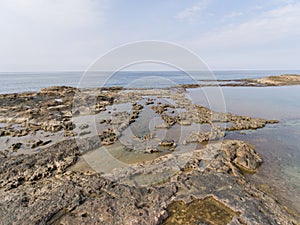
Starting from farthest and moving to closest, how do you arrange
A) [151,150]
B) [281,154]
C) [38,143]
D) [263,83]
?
[263,83] < [38,143] < [151,150] < [281,154]

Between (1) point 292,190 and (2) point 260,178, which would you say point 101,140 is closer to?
(2) point 260,178

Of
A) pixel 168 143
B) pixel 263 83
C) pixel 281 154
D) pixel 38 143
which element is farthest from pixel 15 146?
pixel 263 83

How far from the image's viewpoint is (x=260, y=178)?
25.5ft

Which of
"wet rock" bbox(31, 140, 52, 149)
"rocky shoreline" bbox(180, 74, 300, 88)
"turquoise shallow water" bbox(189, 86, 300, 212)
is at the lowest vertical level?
"turquoise shallow water" bbox(189, 86, 300, 212)

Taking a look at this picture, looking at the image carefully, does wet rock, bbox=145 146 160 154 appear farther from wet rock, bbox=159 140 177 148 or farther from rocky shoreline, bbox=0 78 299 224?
wet rock, bbox=159 140 177 148

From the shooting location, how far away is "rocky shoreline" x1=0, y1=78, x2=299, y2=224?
214 inches

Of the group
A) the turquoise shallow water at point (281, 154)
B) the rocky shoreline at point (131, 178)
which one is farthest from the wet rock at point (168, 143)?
the turquoise shallow water at point (281, 154)

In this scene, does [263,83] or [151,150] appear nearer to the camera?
[151,150]

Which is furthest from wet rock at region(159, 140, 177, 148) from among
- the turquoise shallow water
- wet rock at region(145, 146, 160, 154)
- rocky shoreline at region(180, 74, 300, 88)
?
rocky shoreline at region(180, 74, 300, 88)

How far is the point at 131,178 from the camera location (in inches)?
293

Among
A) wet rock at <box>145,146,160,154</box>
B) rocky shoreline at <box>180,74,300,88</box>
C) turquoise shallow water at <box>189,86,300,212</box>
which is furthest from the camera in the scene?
rocky shoreline at <box>180,74,300,88</box>

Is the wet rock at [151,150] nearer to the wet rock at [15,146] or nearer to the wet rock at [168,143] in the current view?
the wet rock at [168,143]

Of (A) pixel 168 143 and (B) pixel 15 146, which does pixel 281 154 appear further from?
(B) pixel 15 146

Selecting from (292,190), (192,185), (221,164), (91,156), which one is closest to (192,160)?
(221,164)
